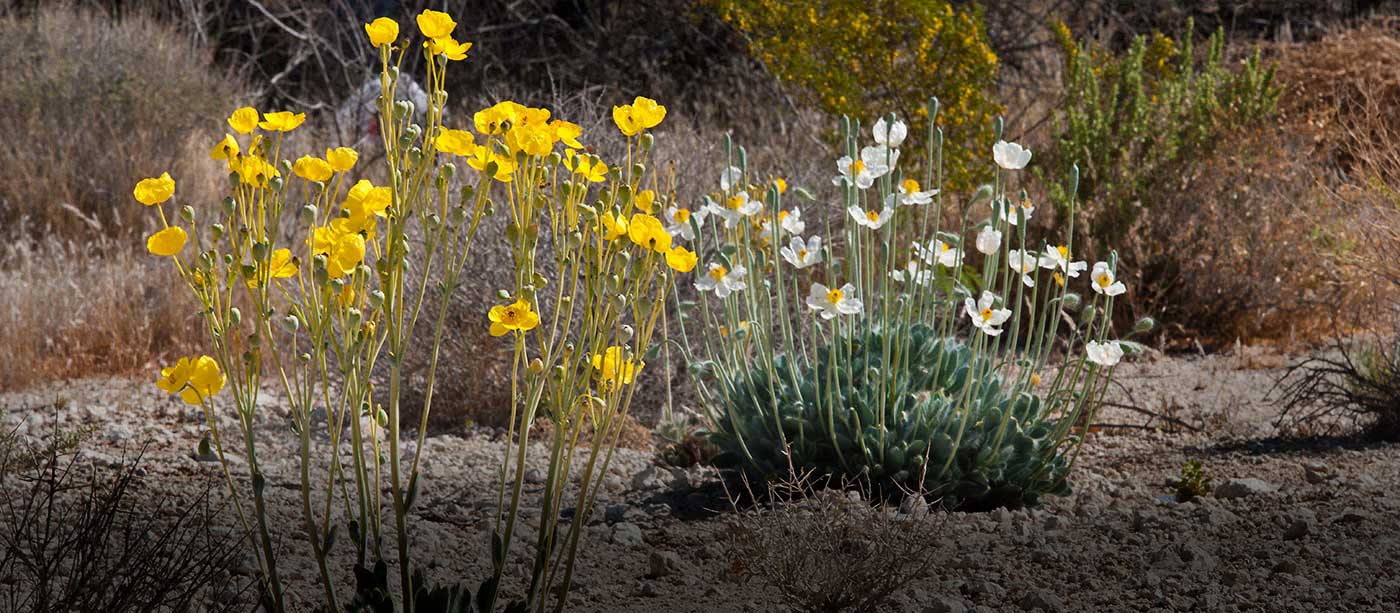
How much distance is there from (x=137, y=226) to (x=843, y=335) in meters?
4.40

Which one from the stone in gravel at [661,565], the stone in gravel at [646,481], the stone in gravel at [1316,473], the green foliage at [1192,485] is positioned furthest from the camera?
the stone in gravel at [646,481]

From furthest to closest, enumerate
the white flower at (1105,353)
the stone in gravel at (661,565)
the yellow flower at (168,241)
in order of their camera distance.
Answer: the white flower at (1105,353) < the stone in gravel at (661,565) < the yellow flower at (168,241)

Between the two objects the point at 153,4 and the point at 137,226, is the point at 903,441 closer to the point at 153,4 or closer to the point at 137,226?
the point at 137,226

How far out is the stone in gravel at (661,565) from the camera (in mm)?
2559

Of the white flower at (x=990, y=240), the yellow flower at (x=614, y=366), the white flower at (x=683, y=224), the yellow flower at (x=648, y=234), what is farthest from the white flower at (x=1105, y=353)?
the yellow flower at (x=648, y=234)

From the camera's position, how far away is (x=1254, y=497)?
300 centimetres

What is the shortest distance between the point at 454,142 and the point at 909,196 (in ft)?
4.30

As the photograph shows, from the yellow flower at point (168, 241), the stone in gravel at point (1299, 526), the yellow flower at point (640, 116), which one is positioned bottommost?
the stone in gravel at point (1299, 526)

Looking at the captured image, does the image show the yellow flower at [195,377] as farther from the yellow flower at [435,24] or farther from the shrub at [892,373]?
the shrub at [892,373]

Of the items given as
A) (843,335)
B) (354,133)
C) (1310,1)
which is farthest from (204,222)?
(1310,1)

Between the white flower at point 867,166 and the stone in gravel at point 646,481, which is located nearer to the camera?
the white flower at point 867,166

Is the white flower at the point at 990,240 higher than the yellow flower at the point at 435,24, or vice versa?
the yellow flower at the point at 435,24

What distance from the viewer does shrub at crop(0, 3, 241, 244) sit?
638 cm

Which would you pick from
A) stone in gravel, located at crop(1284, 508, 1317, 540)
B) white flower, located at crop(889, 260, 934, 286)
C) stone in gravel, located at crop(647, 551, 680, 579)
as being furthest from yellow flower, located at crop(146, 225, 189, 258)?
stone in gravel, located at crop(1284, 508, 1317, 540)
